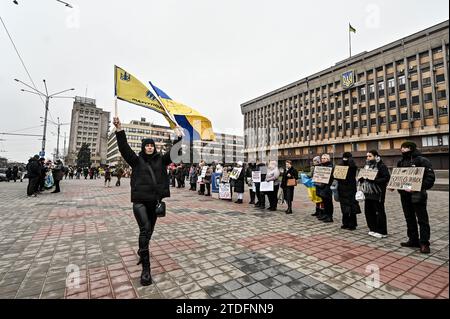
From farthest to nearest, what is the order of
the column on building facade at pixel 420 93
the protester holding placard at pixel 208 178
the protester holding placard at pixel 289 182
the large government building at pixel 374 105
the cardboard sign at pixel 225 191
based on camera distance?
the column on building facade at pixel 420 93 < the large government building at pixel 374 105 < the protester holding placard at pixel 208 178 < the cardboard sign at pixel 225 191 < the protester holding placard at pixel 289 182

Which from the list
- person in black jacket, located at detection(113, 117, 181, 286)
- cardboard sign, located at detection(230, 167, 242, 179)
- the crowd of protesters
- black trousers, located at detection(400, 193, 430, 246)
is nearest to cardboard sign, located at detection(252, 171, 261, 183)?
the crowd of protesters

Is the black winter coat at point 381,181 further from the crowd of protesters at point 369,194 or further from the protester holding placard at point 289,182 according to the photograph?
the protester holding placard at point 289,182

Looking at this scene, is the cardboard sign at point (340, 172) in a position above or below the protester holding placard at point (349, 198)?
above

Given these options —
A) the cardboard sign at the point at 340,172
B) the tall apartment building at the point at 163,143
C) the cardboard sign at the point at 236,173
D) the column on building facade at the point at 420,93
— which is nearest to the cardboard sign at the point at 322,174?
the cardboard sign at the point at 340,172

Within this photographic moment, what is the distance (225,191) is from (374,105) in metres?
52.6

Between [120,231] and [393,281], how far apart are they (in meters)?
5.53

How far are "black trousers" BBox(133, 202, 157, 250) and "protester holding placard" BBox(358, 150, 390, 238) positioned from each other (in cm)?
489

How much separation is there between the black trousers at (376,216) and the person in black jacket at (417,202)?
2.03 feet

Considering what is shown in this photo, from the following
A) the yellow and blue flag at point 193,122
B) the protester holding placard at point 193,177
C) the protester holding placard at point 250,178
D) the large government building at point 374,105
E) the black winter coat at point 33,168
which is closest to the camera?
the yellow and blue flag at point 193,122

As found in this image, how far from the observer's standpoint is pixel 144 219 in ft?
10.7

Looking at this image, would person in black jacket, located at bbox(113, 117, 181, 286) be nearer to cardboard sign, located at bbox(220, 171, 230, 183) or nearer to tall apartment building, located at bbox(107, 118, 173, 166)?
cardboard sign, located at bbox(220, 171, 230, 183)

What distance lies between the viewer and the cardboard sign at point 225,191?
458 inches
